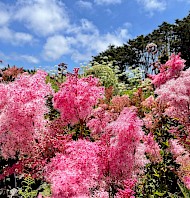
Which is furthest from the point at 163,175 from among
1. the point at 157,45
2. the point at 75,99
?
the point at 157,45

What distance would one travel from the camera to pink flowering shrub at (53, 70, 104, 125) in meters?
2.76

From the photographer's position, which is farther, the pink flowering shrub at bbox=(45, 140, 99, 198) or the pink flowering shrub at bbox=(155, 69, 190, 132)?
the pink flowering shrub at bbox=(155, 69, 190, 132)

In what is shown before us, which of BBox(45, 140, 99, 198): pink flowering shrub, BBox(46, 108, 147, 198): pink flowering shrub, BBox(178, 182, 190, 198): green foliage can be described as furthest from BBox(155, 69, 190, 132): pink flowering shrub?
BBox(45, 140, 99, 198): pink flowering shrub

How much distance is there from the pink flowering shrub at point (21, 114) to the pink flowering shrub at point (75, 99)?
9.7 inches

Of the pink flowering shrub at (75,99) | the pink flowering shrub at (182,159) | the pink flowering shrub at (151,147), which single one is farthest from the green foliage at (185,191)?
the pink flowering shrub at (75,99)

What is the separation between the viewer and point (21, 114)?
233cm

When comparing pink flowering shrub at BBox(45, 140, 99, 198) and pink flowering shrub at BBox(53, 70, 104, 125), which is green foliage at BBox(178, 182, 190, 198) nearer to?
pink flowering shrub at BBox(53, 70, 104, 125)

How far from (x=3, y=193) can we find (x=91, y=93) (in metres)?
1.89

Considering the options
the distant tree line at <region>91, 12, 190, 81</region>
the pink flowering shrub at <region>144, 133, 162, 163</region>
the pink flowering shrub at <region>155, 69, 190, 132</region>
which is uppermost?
the distant tree line at <region>91, 12, 190, 81</region>

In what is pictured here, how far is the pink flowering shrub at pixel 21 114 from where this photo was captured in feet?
7.70

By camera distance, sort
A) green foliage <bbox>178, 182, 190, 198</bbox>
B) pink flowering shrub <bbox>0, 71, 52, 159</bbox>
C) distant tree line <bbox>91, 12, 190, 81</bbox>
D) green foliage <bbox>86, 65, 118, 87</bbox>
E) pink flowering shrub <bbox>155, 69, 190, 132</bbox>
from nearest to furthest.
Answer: pink flowering shrub <bbox>0, 71, 52, 159</bbox>
green foliage <bbox>178, 182, 190, 198</bbox>
pink flowering shrub <bbox>155, 69, 190, 132</bbox>
green foliage <bbox>86, 65, 118, 87</bbox>
distant tree line <bbox>91, 12, 190, 81</bbox>

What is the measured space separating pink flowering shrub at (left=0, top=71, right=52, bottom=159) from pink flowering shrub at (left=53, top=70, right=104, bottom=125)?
25cm

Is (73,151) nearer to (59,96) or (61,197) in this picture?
(61,197)

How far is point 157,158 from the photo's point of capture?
3.36 meters
